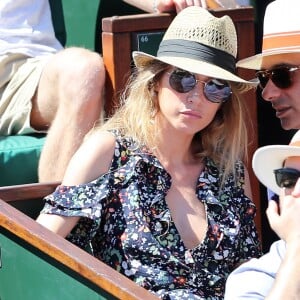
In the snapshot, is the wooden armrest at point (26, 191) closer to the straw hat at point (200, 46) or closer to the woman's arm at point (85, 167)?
the woman's arm at point (85, 167)

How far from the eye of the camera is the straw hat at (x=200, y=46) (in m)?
2.98

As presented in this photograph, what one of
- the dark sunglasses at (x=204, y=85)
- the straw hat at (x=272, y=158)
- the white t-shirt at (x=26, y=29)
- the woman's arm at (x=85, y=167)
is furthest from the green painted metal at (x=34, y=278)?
the white t-shirt at (x=26, y=29)

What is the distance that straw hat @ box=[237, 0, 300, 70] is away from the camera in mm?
2971

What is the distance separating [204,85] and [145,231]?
48 cm

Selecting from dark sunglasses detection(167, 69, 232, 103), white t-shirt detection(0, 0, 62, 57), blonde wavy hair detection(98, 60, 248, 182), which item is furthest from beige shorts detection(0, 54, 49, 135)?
dark sunglasses detection(167, 69, 232, 103)

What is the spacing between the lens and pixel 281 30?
3.01 m

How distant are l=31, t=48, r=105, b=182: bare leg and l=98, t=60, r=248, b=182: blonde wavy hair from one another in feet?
0.87

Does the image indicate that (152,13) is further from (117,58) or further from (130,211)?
(130,211)

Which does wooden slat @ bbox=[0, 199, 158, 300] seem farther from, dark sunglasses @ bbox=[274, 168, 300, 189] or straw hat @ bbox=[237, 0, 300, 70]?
Answer: straw hat @ bbox=[237, 0, 300, 70]

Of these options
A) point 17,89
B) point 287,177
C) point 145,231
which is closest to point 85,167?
point 145,231

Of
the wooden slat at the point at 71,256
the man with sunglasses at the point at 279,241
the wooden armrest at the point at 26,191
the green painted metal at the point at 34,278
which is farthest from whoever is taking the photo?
the wooden armrest at the point at 26,191

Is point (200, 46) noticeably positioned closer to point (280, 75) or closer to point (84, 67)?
point (280, 75)

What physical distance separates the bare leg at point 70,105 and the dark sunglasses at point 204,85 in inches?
23.3

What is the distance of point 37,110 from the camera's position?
12.4ft
